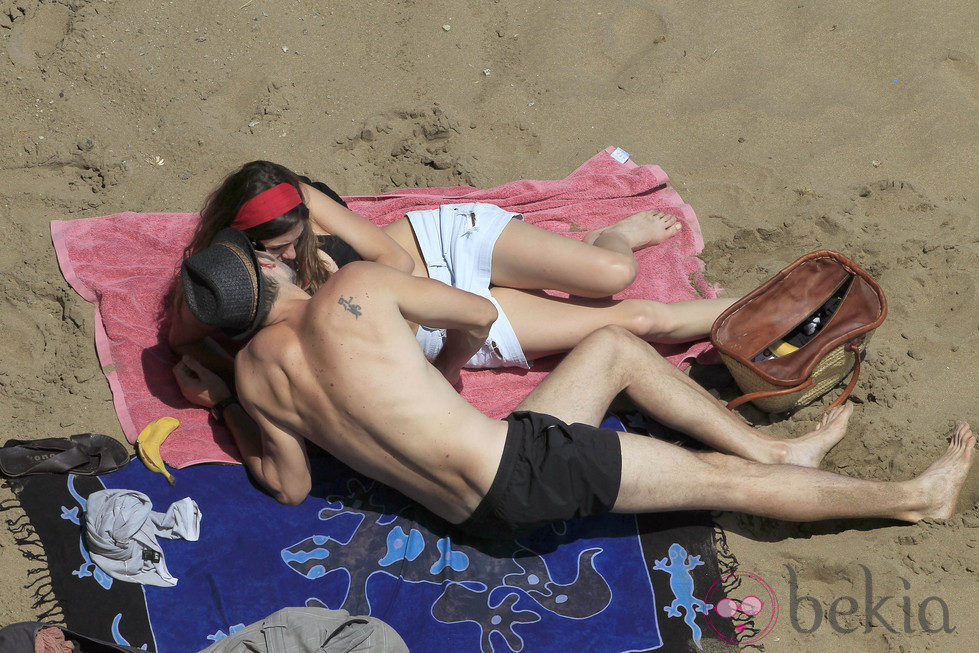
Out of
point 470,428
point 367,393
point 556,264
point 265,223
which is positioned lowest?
point 470,428

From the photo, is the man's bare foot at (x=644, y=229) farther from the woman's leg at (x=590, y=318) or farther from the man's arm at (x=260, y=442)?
the man's arm at (x=260, y=442)

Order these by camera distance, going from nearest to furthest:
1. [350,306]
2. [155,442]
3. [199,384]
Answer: [350,306]
[155,442]
[199,384]

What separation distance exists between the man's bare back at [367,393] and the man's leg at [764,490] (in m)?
0.58

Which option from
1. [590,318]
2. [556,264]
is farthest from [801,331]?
[556,264]

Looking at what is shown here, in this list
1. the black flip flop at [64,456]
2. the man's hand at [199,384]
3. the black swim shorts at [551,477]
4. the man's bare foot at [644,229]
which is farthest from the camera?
the man's bare foot at [644,229]

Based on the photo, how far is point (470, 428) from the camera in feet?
9.77

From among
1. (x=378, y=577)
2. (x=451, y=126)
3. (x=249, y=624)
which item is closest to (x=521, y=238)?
(x=451, y=126)

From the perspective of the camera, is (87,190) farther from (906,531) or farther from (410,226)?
(906,531)

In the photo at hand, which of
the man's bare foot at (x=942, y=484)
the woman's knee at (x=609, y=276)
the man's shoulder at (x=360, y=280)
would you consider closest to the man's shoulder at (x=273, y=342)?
the man's shoulder at (x=360, y=280)

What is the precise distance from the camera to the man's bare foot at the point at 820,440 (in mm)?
3434

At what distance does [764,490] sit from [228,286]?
84.7 inches

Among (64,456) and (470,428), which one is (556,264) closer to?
(470,428)

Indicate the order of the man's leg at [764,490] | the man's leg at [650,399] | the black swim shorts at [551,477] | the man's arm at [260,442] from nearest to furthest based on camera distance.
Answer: the black swim shorts at [551,477] → the man's leg at [764,490] → the man's arm at [260,442] → the man's leg at [650,399]

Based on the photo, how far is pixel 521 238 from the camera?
3764mm
